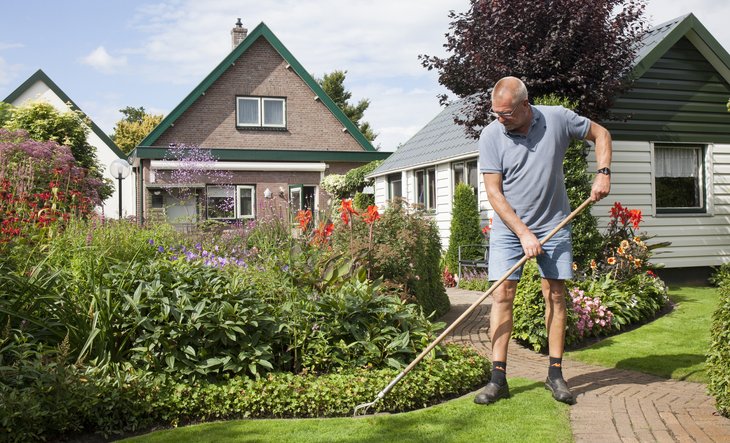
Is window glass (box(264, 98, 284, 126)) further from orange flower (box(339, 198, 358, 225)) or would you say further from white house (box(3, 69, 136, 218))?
orange flower (box(339, 198, 358, 225))

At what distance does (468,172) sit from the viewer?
14.1 metres

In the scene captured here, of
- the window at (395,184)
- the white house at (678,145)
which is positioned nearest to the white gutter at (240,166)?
the window at (395,184)

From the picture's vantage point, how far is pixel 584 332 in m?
6.92

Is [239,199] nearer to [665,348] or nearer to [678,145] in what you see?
[678,145]

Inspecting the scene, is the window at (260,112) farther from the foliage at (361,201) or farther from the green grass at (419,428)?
the green grass at (419,428)

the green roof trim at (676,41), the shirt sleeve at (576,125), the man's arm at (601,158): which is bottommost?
the man's arm at (601,158)

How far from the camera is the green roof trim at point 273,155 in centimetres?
2234

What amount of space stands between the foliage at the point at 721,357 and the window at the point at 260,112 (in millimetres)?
21123

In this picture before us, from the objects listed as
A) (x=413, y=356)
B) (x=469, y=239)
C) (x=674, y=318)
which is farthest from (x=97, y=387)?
(x=469, y=239)

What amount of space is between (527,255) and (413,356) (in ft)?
4.17

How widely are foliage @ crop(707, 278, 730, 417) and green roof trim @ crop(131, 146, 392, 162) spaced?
2041 cm

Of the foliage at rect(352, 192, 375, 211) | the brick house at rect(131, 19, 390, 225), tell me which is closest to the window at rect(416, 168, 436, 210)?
the foliage at rect(352, 192, 375, 211)

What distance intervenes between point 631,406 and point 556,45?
6551 mm

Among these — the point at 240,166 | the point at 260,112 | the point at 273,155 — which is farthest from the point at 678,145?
the point at 260,112
